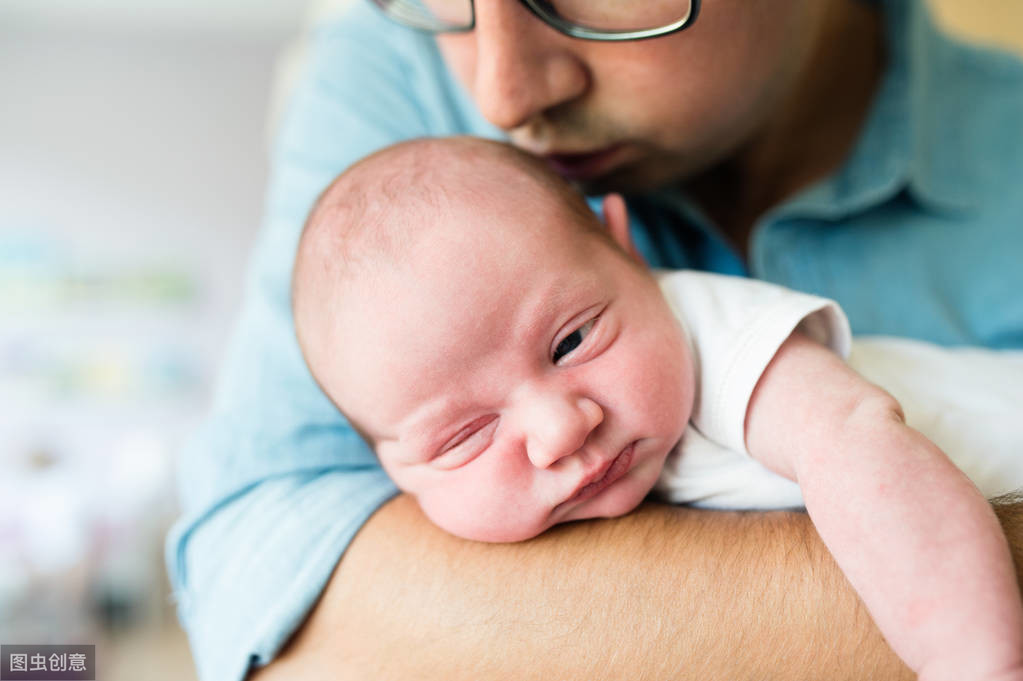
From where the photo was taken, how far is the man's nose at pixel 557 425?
2.89 feet

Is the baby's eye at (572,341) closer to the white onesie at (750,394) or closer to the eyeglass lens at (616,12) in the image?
the white onesie at (750,394)

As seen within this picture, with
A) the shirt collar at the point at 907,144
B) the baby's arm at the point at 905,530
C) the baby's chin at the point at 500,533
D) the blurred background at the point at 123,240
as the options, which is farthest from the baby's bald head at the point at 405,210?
the blurred background at the point at 123,240

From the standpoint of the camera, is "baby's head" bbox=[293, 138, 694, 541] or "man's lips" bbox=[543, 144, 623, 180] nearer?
"baby's head" bbox=[293, 138, 694, 541]

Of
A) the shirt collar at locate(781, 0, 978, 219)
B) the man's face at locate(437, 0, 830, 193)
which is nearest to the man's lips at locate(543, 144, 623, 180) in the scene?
the man's face at locate(437, 0, 830, 193)

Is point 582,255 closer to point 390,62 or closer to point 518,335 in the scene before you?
point 518,335

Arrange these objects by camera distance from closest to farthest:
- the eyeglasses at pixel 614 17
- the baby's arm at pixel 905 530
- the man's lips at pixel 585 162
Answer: the baby's arm at pixel 905 530, the eyeglasses at pixel 614 17, the man's lips at pixel 585 162

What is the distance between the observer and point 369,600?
1031 mm

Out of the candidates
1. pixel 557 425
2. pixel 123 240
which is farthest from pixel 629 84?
pixel 123 240

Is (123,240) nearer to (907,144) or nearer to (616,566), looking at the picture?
(907,144)

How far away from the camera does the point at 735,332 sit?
0.99m

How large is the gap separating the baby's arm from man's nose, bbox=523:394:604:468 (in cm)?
20

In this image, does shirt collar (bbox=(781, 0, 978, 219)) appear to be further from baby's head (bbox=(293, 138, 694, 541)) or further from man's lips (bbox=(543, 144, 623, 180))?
baby's head (bbox=(293, 138, 694, 541))

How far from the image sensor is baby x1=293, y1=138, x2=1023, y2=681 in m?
0.92

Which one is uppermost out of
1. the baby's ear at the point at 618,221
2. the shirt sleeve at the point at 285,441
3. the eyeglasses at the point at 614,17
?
the eyeglasses at the point at 614,17
